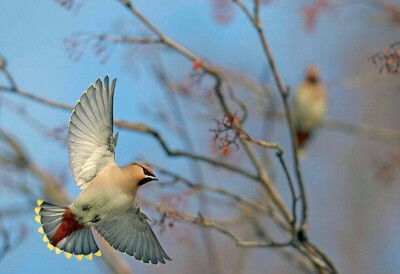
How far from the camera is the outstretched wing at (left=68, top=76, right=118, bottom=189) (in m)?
2.04

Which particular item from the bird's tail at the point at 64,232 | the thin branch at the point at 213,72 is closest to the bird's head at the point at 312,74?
the thin branch at the point at 213,72

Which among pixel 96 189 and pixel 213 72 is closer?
pixel 96 189

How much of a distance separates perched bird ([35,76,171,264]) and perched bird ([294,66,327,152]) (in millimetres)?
2718

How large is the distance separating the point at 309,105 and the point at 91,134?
3039 mm

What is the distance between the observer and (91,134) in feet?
6.82

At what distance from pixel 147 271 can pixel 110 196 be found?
5.19 metres

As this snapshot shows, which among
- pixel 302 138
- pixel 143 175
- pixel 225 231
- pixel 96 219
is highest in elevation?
pixel 143 175

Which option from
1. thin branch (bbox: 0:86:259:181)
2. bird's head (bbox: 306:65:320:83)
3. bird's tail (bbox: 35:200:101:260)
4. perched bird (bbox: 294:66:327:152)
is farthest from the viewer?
bird's head (bbox: 306:65:320:83)

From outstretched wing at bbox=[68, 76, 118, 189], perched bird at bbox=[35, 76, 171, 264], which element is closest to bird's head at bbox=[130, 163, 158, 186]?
perched bird at bbox=[35, 76, 171, 264]

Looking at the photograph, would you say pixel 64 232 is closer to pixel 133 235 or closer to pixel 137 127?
pixel 133 235

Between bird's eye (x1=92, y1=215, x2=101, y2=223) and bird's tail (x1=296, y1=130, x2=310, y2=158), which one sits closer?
bird's eye (x1=92, y1=215, x2=101, y2=223)

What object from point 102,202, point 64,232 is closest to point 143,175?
point 102,202

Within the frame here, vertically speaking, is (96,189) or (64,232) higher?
(96,189)

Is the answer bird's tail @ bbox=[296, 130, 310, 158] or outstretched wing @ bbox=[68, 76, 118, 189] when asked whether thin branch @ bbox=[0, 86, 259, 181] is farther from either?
bird's tail @ bbox=[296, 130, 310, 158]
